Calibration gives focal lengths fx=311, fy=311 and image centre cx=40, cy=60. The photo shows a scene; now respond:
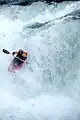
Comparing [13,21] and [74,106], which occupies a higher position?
[13,21]

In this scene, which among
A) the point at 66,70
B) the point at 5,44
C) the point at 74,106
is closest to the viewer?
the point at 74,106

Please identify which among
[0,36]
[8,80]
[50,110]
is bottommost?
[50,110]

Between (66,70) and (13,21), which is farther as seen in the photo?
(13,21)

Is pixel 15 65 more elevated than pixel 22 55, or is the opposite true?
pixel 22 55

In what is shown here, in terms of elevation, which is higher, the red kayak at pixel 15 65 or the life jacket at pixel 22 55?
the life jacket at pixel 22 55

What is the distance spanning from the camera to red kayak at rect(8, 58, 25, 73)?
16.6 metres

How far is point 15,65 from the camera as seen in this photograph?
54.7 ft

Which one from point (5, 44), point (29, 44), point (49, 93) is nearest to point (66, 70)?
point (49, 93)

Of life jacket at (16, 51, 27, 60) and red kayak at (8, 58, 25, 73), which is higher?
life jacket at (16, 51, 27, 60)

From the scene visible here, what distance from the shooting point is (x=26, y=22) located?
1873 centimetres

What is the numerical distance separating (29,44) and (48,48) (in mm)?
1152

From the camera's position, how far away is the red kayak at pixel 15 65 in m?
16.6

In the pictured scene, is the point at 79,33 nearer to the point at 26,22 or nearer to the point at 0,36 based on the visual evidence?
the point at 26,22

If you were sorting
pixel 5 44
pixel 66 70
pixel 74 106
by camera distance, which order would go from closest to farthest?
1. pixel 74 106
2. pixel 66 70
3. pixel 5 44
